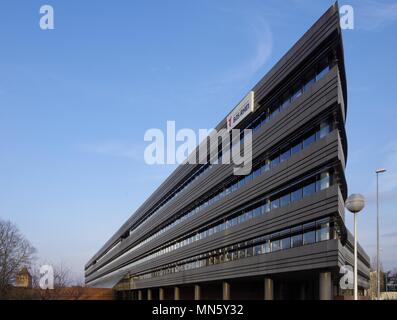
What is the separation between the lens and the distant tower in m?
70.4

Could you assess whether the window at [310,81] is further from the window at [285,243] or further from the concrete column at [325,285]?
the concrete column at [325,285]

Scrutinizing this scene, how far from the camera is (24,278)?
74.1m

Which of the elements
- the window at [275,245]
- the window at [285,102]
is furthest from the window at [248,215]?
the window at [285,102]

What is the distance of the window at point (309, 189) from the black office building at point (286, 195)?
4.5 inches

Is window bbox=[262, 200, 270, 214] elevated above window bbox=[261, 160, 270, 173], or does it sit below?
below

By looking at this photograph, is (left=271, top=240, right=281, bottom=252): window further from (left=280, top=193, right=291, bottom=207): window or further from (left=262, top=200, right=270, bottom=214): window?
(left=280, top=193, right=291, bottom=207): window

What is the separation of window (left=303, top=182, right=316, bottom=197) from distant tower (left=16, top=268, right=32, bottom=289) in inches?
2104

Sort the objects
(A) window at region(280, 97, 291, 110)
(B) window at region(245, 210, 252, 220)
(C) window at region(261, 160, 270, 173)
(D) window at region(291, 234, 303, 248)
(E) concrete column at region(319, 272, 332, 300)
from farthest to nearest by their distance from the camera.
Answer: (B) window at region(245, 210, 252, 220)
(C) window at region(261, 160, 270, 173)
(A) window at region(280, 97, 291, 110)
(D) window at region(291, 234, 303, 248)
(E) concrete column at region(319, 272, 332, 300)

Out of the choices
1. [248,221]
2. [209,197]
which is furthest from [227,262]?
[209,197]

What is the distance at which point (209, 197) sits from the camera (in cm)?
4922

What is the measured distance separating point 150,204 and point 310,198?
181 ft

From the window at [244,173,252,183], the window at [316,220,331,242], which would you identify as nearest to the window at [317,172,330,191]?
the window at [316,220,331,242]

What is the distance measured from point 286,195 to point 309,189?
2951mm
